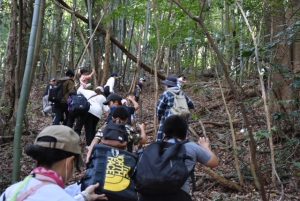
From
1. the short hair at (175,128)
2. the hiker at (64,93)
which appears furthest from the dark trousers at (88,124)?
the short hair at (175,128)

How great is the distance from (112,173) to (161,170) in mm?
355

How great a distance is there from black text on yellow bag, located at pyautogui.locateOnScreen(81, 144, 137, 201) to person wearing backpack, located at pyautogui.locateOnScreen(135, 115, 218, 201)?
96 millimetres

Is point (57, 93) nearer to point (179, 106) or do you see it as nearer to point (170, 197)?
point (179, 106)

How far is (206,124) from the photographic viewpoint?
895 centimetres

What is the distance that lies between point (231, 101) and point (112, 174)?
8337mm

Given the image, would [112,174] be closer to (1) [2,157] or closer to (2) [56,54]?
(1) [2,157]

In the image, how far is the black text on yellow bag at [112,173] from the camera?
2834 millimetres

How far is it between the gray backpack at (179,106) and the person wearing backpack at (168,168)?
301 cm

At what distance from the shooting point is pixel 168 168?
108 inches

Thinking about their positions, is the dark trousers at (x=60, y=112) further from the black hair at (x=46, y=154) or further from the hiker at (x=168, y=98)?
the black hair at (x=46, y=154)

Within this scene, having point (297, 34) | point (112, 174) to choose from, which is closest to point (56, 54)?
point (297, 34)

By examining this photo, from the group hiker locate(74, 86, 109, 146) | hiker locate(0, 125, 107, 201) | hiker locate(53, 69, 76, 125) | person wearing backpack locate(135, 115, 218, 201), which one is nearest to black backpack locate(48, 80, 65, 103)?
hiker locate(53, 69, 76, 125)

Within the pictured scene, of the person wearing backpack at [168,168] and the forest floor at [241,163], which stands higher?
the person wearing backpack at [168,168]

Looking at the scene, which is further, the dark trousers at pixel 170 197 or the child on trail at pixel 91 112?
the child on trail at pixel 91 112
